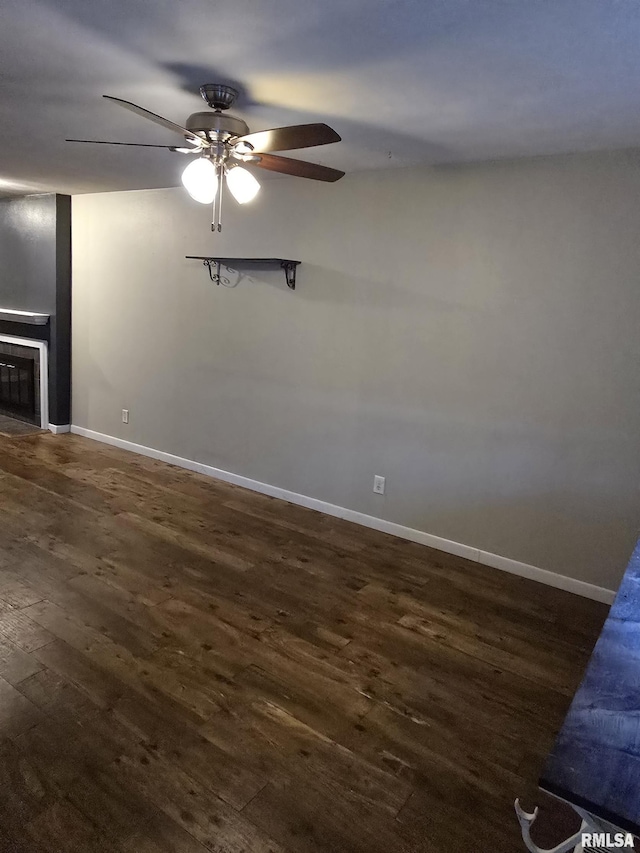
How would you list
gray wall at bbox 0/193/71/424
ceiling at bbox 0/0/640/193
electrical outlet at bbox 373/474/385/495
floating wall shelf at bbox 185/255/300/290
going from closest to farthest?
ceiling at bbox 0/0/640/193
electrical outlet at bbox 373/474/385/495
floating wall shelf at bbox 185/255/300/290
gray wall at bbox 0/193/71/424

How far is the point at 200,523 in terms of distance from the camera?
12.5 ft

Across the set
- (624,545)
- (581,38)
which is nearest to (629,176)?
(581,38)

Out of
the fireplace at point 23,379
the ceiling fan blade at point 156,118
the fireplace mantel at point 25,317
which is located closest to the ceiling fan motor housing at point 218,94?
the ceiling fan blade at point 156,118

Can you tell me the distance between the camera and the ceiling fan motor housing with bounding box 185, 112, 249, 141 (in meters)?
2.29

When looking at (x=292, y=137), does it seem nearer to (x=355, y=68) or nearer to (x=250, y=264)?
(x=355, y=68)

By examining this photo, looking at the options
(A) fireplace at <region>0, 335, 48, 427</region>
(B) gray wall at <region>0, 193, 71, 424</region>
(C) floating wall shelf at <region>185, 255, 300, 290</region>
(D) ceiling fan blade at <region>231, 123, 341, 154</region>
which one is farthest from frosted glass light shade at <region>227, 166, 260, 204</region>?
(A) fireplace at <region>0, 335, 48, 427</region>

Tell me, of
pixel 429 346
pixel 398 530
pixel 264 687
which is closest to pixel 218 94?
pixel 429 346

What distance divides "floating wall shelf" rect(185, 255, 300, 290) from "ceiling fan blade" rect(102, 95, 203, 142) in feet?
5.48

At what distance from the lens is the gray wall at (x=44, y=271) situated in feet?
17.9

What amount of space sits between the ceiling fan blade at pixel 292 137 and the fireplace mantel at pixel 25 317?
4.03 metres

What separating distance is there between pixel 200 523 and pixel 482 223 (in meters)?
2.54

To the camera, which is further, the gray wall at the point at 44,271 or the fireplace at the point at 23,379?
the fireplace at the point at 23,379

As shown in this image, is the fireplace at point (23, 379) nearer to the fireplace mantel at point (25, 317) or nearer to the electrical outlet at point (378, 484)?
the fireplace mantel at point (25, 317)

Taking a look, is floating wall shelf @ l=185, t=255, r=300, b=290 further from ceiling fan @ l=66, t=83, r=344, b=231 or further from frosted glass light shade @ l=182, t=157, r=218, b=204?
frosted glass light shade @ l=182, t=157, r=218, b=204
